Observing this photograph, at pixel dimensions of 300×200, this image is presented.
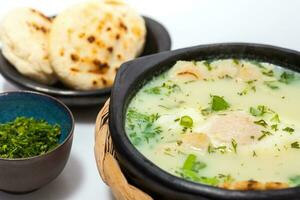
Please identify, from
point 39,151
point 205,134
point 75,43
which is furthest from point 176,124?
point 75,43

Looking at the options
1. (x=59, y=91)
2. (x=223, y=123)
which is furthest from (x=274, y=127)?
(x=59, y=91)

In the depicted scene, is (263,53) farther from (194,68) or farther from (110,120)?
A: (110,120)

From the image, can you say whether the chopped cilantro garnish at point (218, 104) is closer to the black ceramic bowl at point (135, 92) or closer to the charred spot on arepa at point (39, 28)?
the black ceramic bowl at point (135, 92)

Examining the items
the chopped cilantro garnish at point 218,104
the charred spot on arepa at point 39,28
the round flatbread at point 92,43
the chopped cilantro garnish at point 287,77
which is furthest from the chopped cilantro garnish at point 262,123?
the charred spot on arepa at point 39,28

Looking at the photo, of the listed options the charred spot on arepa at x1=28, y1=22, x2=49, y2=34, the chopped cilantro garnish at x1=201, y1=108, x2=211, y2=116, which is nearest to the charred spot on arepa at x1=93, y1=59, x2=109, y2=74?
the charred spot on arepa at x1=28, y1=22, x2=49, y2=34

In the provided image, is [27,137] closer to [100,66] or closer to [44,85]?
[44,85]

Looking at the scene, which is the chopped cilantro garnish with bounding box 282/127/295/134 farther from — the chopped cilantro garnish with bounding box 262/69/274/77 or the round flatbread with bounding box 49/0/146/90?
the round flatbread with bounding box 49/0/146/90
